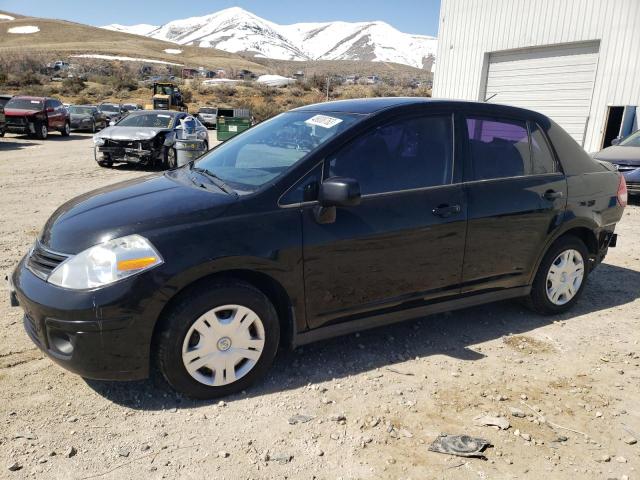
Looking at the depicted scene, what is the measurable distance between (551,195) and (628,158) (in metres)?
6.95

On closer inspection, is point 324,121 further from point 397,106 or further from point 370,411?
point 370,411

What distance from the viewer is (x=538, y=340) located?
13.1 ft

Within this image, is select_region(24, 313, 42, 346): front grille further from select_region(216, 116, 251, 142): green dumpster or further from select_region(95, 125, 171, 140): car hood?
select_region(216, 116, 251, 142): green dumpster

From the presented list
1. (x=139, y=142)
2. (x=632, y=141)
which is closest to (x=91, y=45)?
(x=139, y=142)

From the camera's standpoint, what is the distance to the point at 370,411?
3002 millimetres

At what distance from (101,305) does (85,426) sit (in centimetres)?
70

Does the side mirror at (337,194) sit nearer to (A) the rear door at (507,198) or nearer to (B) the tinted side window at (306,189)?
(B) the tinted side window at (306,189)

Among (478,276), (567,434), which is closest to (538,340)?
(478,276)

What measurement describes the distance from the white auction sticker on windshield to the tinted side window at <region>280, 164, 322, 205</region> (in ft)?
1.49

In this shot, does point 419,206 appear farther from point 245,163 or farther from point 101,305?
point 101,305

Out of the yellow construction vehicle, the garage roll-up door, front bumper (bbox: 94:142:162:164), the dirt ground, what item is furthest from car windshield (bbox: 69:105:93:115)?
the dirt ground

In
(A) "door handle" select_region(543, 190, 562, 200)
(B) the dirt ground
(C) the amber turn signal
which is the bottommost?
(B) the dirt ground

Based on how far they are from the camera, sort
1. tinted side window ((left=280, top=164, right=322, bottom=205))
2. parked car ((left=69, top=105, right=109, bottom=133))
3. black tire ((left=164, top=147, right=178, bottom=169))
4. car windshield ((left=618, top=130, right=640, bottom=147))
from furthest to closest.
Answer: parked car ((left=69, top=105, right=109, bottom=133))
black tire ((left=164, top=147, right=178, bottom=169))
car windshield ((left=618, top=130, right=640, bottom=147))
tinted side window ((left=280, top=164, right=322, bottom=205))

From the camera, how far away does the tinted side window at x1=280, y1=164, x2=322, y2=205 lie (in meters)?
3.08
